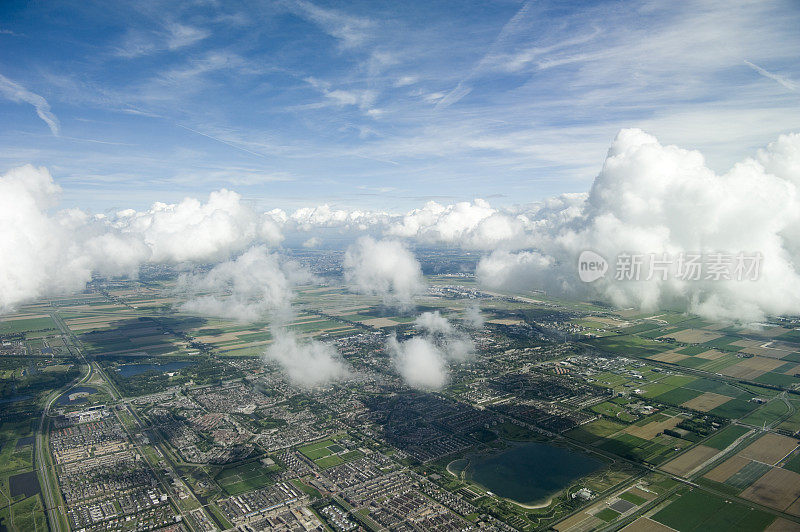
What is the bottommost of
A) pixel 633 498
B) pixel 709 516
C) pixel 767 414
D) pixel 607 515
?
pixel 607 515

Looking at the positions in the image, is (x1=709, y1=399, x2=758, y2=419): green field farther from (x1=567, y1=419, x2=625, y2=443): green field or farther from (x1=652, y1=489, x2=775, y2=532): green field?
(x1=652, y1=489, x2=775, y2=532): green field

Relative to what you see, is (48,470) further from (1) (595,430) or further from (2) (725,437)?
(2) (725,437)

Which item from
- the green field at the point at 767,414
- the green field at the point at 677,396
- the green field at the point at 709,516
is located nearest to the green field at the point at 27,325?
the green field at the point at 709,516

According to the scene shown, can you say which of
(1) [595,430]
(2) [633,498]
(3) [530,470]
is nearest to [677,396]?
(1) [595,430]

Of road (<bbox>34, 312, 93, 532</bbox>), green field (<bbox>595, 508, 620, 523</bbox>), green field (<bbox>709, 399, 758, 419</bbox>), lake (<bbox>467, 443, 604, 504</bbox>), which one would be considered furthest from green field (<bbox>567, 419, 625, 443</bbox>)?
road (<bbox>34, 312, 93, 532</bbox>)

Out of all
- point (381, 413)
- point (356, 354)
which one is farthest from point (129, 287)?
point (381, 413)

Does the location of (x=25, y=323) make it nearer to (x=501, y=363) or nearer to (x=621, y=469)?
(x=501, y=363)

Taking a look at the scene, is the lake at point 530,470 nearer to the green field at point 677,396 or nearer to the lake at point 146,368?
the green field at point 677,396
